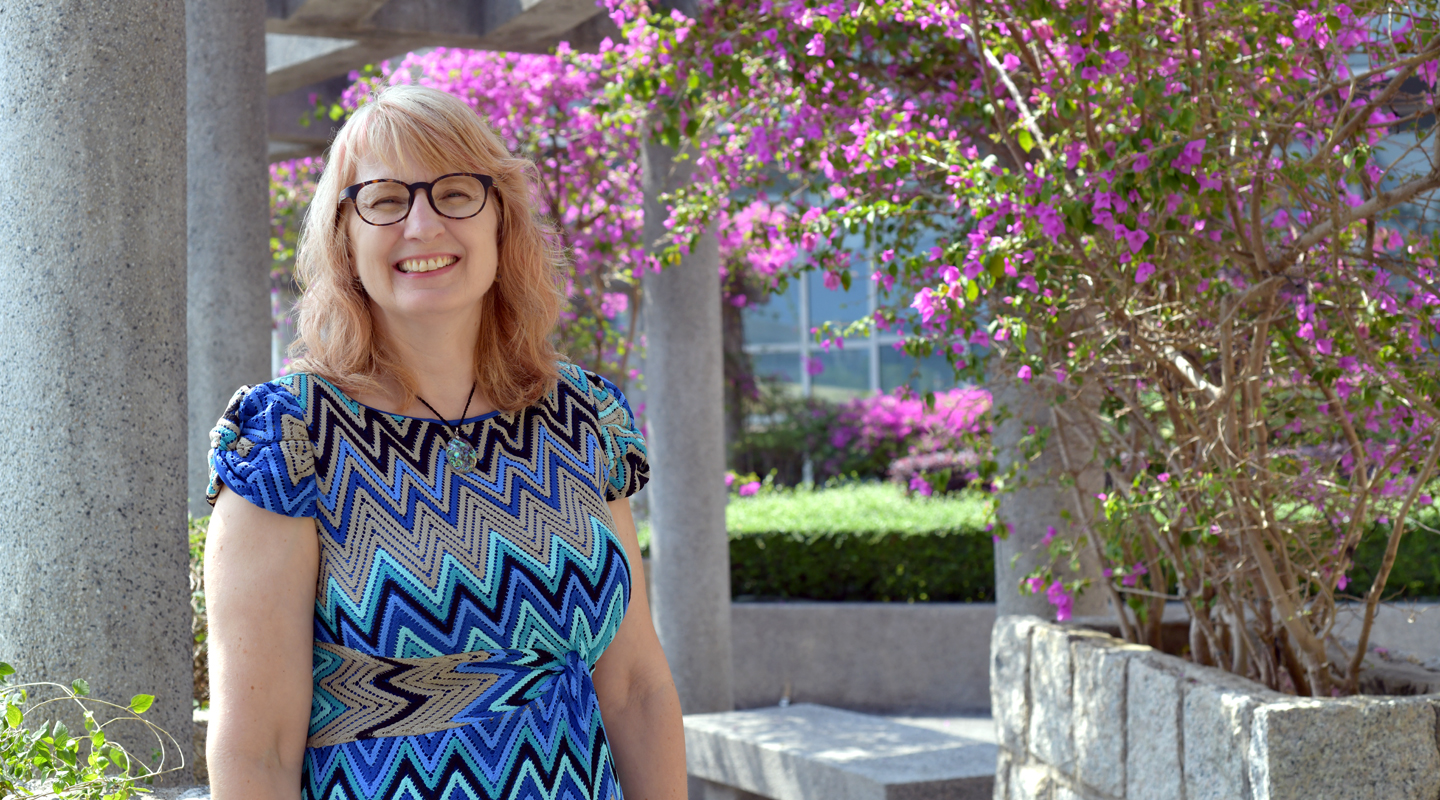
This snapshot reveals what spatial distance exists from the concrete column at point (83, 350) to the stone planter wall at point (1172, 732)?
219cm

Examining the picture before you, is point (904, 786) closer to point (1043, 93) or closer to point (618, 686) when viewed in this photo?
point (1043, 93)

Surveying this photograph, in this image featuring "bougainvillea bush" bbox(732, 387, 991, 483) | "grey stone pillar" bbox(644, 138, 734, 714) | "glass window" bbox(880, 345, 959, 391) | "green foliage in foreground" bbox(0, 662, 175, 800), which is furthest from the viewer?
"glass window" bbox(880, 345, 959, 391)

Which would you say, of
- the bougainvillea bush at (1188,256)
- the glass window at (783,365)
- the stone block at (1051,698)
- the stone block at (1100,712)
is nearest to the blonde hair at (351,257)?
the bougainvillea bush at (1188,256)

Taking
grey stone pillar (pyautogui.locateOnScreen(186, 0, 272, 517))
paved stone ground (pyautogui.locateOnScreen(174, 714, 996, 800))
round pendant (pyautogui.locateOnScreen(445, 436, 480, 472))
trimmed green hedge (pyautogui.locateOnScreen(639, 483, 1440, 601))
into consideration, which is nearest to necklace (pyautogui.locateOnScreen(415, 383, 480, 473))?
round pendant (pyautogui.locateOnScreen(445, 436, 480, 472))

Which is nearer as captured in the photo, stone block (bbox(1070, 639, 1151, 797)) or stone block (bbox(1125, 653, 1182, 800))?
stone block (bbox(1125, 653, 1182, 800))

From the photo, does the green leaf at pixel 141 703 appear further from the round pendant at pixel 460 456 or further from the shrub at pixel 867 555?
the shrub at pixel 867 555

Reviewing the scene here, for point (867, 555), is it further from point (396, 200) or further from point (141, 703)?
point (396, 200)

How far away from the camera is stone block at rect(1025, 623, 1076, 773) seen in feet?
11.4

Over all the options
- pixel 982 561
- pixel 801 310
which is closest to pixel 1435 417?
pixel 982 561

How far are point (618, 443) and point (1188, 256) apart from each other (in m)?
1.89

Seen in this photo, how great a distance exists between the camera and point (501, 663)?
161cm

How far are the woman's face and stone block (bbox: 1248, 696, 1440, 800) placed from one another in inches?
75.2

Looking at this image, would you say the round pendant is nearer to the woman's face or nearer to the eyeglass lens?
the woman's face

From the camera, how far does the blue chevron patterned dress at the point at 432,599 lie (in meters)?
1.53
